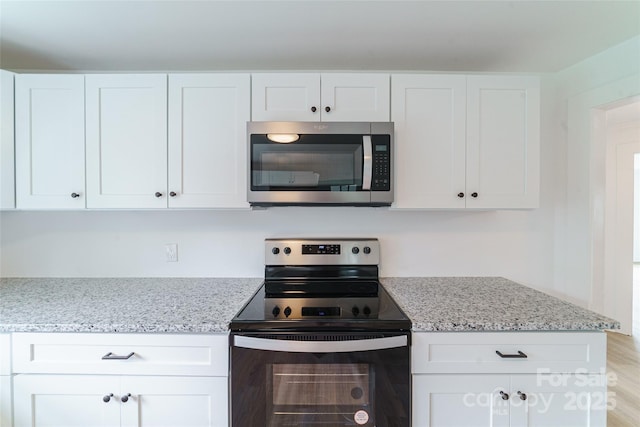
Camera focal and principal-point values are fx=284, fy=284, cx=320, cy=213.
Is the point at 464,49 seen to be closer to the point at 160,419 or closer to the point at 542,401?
the point at 542,401

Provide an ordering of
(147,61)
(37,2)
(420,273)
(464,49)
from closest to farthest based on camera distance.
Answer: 1. (37,2)
2. (464,49)
3. (147,61)
4. (420,273)

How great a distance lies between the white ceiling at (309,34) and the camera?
1.31 metres

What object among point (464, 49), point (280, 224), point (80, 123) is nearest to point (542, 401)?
point (280, 224)

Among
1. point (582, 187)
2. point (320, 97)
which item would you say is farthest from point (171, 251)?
point (582, 187)

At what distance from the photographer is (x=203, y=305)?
1366 mm

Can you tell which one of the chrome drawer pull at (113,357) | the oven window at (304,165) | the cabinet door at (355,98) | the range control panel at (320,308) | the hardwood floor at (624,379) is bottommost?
the hardwood floor at (624,379)

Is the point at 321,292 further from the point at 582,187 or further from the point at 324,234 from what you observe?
the point at 582,187

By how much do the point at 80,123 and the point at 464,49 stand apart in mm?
2190

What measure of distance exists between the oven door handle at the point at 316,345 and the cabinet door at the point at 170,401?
205 mm

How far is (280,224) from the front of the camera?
1.88 m

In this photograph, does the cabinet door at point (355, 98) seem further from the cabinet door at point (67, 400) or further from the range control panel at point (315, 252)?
the cabinet door at point (67, 400)

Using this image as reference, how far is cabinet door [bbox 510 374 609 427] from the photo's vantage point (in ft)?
3.87

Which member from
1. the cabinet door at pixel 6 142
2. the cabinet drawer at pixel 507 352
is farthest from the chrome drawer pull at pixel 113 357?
the cabinet drawer at pixel 507 352

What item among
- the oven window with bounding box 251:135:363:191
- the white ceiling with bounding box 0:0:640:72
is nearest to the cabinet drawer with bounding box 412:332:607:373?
the oven window with bounding box 251:135:363:191
